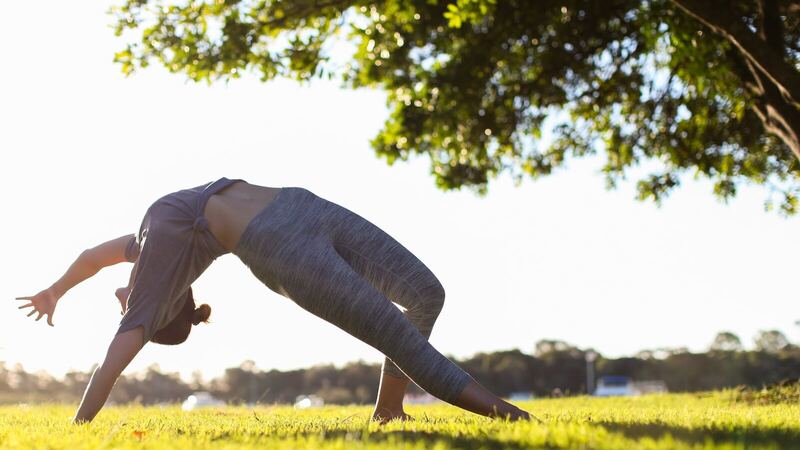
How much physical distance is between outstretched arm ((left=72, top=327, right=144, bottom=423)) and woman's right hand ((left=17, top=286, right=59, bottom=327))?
→ 0.66 meters

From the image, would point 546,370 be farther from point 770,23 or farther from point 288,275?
point 288,275

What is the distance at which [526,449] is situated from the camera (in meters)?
2.76

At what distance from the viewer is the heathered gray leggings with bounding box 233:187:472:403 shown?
3.81m

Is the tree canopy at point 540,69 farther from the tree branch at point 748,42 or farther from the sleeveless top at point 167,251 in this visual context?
the sleeveless top at point 167,251

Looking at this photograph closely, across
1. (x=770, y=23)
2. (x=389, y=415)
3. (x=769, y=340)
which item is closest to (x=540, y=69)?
(x=770, y=23)

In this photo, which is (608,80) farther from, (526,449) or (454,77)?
(526,449)

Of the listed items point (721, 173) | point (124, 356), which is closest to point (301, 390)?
point (721, 173)

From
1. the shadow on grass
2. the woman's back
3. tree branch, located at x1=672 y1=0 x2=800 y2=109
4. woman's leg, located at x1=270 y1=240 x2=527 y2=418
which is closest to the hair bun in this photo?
the woman's back

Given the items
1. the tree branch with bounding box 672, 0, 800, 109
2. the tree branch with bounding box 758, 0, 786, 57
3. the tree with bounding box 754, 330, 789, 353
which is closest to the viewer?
the tree branch with bounding box 672, 0, 800, 109

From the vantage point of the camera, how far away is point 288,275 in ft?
12.8

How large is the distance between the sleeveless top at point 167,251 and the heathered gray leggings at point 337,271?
0.27 m

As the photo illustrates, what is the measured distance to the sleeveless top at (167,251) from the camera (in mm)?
4117

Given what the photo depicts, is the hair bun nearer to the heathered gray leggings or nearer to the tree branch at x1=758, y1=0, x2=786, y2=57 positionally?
the heathered gray leggings

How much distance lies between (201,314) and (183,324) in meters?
0.12
